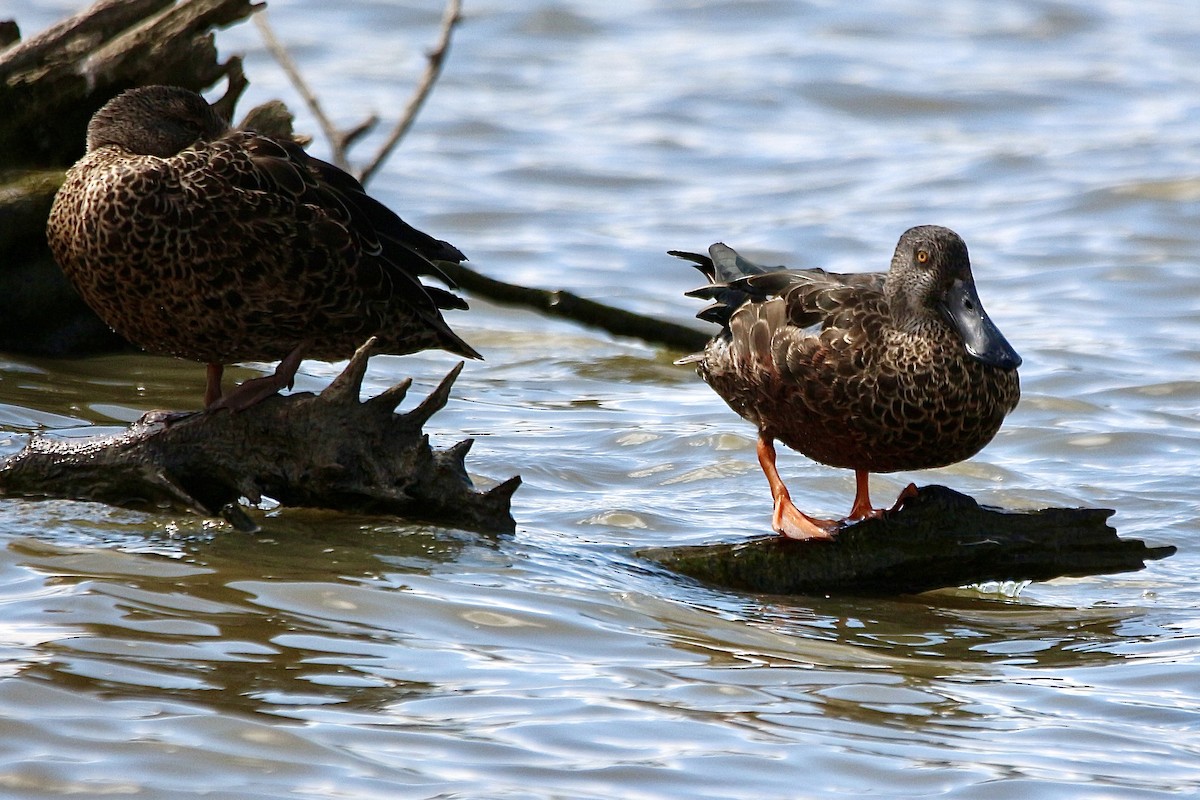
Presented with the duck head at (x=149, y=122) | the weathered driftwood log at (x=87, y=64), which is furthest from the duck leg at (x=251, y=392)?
the weathered driftwood log at (x=87, y=64)

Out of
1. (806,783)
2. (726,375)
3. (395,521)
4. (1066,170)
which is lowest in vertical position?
(806,783)

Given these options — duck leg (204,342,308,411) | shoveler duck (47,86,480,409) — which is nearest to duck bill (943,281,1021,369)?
shoveler duck (47,86,480,409)

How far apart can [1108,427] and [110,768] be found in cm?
625

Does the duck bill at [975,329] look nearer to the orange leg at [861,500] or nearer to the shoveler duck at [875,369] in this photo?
the shoveler duck at [875,369]

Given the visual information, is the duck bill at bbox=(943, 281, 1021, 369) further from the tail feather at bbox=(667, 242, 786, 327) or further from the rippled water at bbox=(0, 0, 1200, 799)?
the rippled water at bbox=(0, 0, 1200, 799)

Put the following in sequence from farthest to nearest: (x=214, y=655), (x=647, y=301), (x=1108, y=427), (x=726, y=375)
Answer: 1. (x=647, y=301)
2. (x=1108, y=427)
3. (x=726, y=375)
4. (x=214, y=655)

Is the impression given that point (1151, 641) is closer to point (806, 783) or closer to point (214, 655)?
point (806, 783)

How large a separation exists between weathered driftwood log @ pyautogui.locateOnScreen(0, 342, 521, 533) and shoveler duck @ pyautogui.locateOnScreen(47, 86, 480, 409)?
13 centimetres

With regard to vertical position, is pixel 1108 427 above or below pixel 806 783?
above

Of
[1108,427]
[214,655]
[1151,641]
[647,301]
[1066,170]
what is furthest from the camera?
[1066,170]

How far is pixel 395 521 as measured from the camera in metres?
5.94

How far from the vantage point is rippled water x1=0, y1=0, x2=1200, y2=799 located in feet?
13.5

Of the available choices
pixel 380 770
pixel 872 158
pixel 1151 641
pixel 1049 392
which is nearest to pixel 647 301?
pixel 1049 392

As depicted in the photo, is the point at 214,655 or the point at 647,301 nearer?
the point at 214,655
